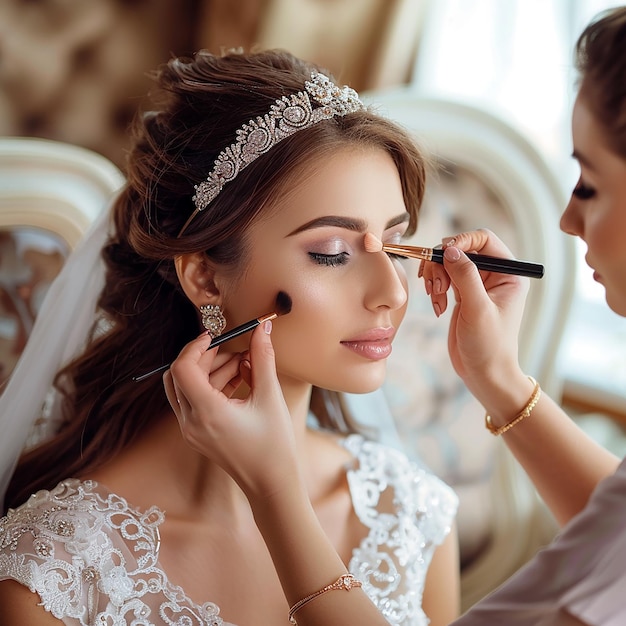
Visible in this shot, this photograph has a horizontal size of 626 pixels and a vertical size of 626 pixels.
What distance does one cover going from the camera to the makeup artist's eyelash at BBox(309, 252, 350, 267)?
1.25 m

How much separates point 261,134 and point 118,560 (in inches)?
27.3

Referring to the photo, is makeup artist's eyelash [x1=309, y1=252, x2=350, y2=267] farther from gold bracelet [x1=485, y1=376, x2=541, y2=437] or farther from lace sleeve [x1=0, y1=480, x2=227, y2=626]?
lace sleeve [x1=0, y1=480, x2=227, y2=626]

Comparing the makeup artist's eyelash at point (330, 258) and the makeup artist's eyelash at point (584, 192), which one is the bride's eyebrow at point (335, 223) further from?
the makeup artist's eyelash at point (584, 192)

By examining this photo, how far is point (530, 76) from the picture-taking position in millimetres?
2410

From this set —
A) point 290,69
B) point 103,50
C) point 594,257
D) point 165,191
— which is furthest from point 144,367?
point 103,50

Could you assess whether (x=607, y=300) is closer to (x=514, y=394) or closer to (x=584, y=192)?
(x=584, y=192)

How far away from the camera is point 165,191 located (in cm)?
133

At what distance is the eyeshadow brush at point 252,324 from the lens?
3.83 ft

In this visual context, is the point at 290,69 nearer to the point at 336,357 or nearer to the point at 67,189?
the point at 336,357

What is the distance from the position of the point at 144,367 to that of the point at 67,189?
1.84 feet

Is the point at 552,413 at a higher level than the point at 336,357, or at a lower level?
lower

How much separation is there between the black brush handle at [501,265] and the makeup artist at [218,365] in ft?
0.33

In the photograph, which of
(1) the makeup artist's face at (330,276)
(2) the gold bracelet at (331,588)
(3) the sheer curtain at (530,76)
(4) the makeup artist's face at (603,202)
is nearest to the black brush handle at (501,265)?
(1) the makeup artist's face at (330,276)

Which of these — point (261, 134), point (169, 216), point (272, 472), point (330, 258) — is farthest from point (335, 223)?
point (272, 472)
